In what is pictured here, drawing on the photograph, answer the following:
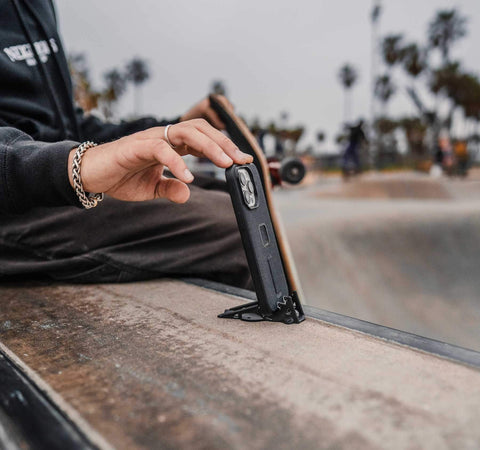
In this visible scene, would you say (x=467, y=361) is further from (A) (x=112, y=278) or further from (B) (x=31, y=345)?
(A) (x=112, y=278)

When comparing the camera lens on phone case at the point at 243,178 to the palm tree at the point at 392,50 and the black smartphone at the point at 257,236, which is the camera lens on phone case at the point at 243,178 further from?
the palm tree at the point at 392,50

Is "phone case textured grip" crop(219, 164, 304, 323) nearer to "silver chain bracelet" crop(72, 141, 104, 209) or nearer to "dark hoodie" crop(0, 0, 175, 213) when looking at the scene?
"silver chain bracelet" crop(72, 141, 104, 209)

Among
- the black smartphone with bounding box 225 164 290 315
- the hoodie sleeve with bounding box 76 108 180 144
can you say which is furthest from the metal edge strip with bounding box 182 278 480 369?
the hoodie sleeve with bounding box 76 108 180 144

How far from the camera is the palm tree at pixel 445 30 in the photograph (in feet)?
115

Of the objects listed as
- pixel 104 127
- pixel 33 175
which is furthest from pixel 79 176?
pixel 104 127

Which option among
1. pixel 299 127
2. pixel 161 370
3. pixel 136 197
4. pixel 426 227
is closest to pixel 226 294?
pixel 136 197

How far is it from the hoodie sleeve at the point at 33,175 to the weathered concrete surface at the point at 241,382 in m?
0.30

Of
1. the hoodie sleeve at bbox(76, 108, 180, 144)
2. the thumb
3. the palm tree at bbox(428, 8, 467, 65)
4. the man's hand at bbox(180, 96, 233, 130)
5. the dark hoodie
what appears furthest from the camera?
the palm tree at bbox(428, 8, 467, 65)

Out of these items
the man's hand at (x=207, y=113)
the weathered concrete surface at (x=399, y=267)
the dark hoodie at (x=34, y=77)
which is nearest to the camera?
the dark hoodie at (x=34, y=77)

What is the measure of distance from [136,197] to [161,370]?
444 mm

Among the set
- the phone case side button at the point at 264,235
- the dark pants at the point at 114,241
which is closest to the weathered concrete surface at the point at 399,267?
the dark pants at the point at 114,241

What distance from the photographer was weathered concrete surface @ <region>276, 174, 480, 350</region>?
12.8ft

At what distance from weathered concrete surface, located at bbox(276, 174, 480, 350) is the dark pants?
7.98ft

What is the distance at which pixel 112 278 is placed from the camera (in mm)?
1506
